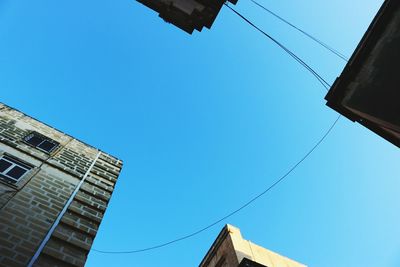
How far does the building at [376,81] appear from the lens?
6.70 metres

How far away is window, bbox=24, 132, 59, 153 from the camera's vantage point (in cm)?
870

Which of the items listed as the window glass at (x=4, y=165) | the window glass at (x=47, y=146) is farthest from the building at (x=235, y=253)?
the window glass at (x=4, y=165)

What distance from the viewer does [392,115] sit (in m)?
6.50

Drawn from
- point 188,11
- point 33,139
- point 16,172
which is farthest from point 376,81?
point 33,139

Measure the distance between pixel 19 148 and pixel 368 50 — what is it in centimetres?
944

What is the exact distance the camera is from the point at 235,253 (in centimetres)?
1617

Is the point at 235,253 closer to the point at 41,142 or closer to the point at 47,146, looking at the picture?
the point at 47,146

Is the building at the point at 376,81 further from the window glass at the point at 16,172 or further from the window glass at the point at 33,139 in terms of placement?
the window glass at the point at 33,139

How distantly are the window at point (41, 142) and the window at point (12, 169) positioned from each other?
1209mm

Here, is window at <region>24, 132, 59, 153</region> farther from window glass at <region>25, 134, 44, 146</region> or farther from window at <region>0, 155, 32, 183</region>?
window at <region>0, 155, 32, 183</region>

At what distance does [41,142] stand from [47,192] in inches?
108

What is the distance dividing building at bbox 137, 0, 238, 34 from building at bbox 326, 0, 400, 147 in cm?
385

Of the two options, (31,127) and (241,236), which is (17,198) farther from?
(241,236)

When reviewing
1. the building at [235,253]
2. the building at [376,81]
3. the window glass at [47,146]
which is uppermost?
the building at [235,253]
